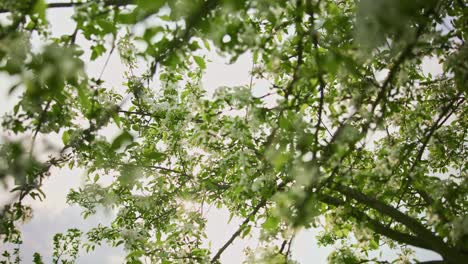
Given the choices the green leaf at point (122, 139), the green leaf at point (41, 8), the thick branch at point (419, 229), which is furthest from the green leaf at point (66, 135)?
the thick branch at point (419, 229)

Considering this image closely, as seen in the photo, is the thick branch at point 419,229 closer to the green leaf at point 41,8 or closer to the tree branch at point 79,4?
the tree branch at point 79,4

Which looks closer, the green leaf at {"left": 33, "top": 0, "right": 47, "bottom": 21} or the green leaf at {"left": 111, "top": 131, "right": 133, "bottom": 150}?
the green leaf at {"left": 111, "top": 131, "right": 133, "bottom": 150}

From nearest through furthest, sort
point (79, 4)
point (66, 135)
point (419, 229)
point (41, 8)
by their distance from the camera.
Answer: point (41, 8), point (79, 4), point (66, 135), point (419, 229)

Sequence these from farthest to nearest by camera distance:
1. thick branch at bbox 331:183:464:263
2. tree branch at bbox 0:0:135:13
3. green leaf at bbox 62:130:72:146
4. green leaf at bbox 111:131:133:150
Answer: thick branch at bbox 331:183:464:263
green leaf at bbox 62:130:72:146
tree branch at bbox 0:0:135:13
green leaf at bbox 111:131:133:150

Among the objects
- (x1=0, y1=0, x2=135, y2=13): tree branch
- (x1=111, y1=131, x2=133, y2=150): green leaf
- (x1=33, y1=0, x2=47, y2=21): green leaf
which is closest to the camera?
(x1=111, y1=131, x2=133, y2=150): green leaf

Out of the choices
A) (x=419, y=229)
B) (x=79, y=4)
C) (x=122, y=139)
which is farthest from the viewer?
(x=419, y=229)

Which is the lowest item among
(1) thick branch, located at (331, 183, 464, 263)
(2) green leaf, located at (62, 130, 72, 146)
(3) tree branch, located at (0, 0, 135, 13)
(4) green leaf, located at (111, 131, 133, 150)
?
(4) green leaf, located at (111, 131, 133, 150)

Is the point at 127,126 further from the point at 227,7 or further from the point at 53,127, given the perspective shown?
the point at 227,7

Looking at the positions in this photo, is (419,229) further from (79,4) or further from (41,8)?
(41,8)

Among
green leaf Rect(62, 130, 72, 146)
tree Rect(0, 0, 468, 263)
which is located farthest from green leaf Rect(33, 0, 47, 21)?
green leaf Rect(62, 130, 72, 146)

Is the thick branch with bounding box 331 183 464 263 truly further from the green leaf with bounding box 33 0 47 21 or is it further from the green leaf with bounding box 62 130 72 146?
the green leaf with bounding box 33 0 47 21

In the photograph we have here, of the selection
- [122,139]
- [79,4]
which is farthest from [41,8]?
[122,139]

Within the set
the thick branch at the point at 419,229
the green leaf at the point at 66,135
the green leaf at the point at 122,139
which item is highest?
the green leaf at the point at 66,135

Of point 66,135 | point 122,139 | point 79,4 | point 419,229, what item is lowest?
point 122,139
